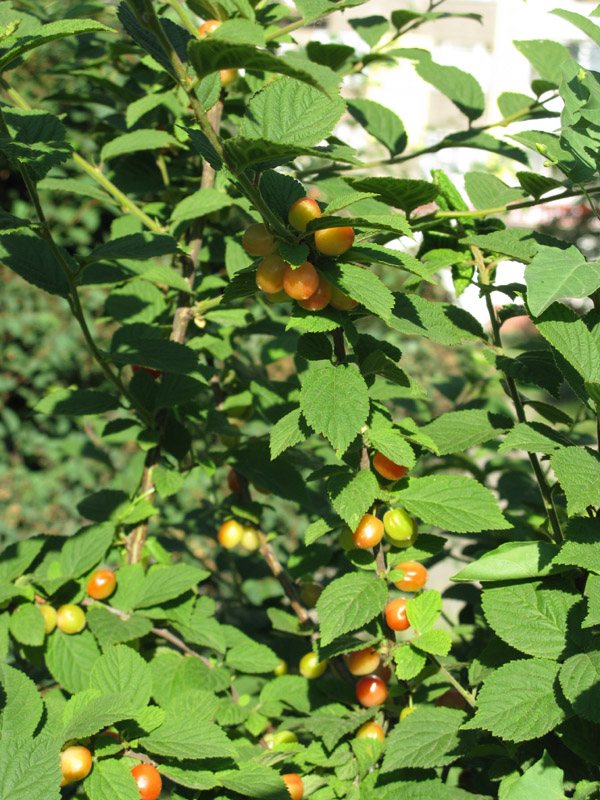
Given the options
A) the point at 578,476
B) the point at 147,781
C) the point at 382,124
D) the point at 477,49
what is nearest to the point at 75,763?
the point at 147,781

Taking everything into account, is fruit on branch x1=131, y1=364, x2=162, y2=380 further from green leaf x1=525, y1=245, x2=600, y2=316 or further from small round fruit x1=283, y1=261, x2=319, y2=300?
green leaf x1=525, y1=245, x2=600, y2=316

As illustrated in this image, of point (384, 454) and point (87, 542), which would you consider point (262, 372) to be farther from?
point (384, 454)

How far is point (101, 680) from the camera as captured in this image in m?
0.88

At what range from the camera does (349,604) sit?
33.4 inches

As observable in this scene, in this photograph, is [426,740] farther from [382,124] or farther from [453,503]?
[382,124]

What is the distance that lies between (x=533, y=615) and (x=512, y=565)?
6cm

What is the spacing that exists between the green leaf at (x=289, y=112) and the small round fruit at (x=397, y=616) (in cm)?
57

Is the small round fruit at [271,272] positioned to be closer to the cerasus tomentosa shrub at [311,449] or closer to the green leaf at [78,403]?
the cerasus tomentosa shrub at [311,449]

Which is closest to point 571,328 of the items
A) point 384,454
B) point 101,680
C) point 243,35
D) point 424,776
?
point 384,454

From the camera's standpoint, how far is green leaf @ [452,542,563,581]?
32.4 inches

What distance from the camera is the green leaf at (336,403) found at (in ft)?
2.35

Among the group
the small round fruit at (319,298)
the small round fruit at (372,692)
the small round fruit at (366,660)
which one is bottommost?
the small round fruit at (372,692)

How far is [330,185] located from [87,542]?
686 mm

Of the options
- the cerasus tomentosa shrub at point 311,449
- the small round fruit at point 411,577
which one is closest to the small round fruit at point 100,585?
the cerasus tomentosa shrub at point 311,449
